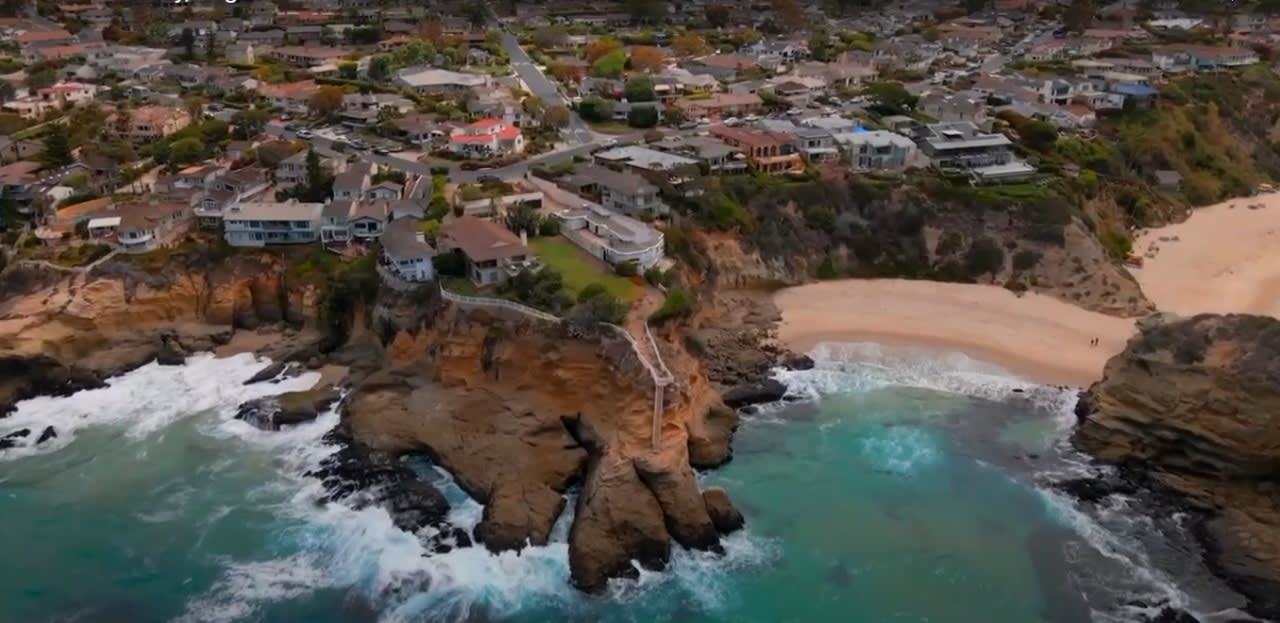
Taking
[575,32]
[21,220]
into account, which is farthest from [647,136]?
[575,32]

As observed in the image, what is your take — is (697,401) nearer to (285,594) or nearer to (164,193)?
(285,594)

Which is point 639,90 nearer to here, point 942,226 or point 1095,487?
point 942,226

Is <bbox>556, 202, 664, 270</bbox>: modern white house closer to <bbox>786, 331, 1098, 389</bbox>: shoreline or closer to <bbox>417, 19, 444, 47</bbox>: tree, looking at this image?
<bbox>786, 331, 1098, 389</bbox>: shoreline

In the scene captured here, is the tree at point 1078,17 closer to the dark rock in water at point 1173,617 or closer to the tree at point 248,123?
the tree at point 248,123

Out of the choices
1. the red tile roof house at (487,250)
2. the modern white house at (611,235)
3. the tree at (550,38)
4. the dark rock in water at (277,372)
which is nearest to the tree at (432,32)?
the tree at (550,38)

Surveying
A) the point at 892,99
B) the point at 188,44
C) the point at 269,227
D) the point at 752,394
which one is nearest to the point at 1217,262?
the point at 892,99
